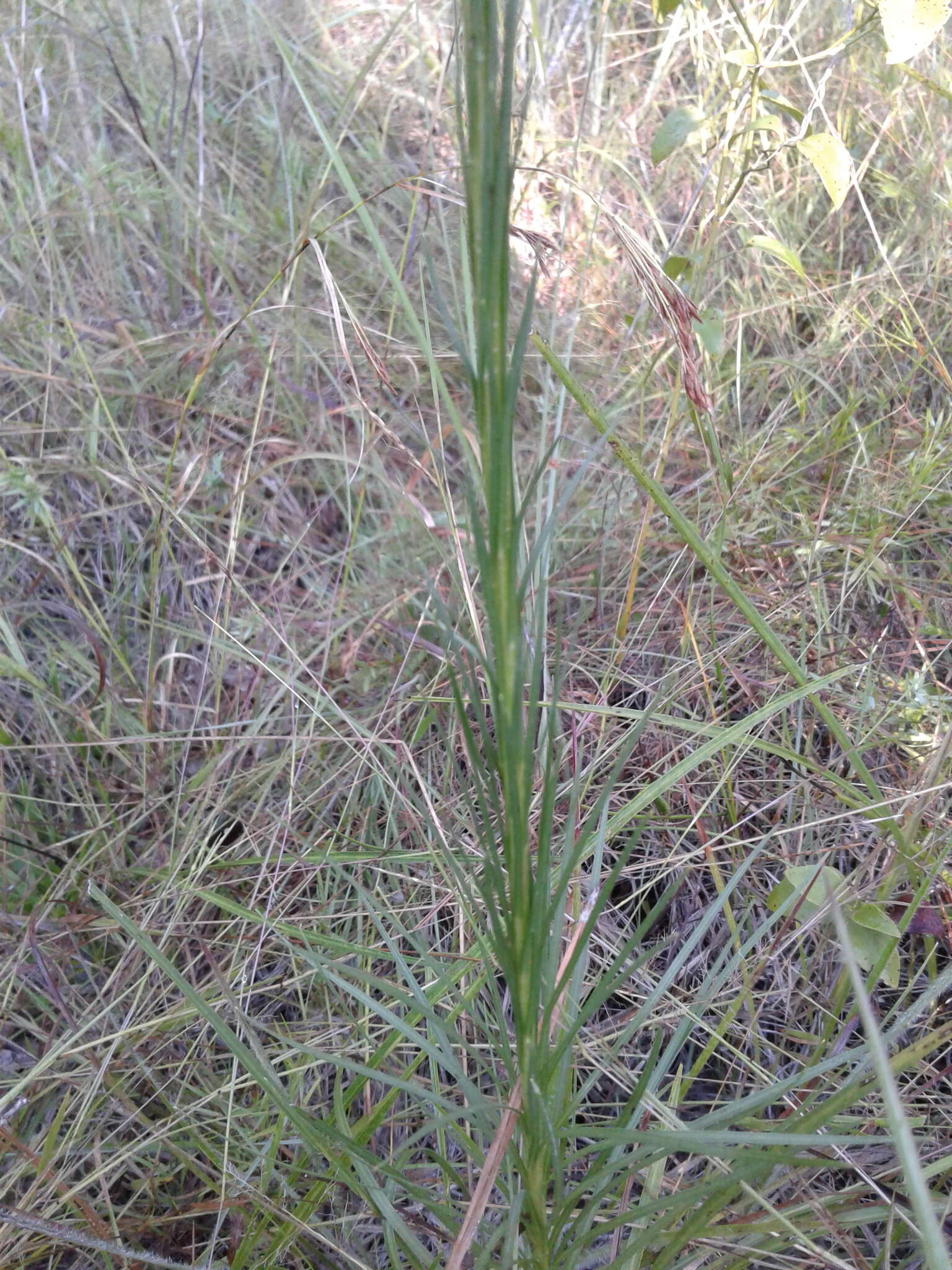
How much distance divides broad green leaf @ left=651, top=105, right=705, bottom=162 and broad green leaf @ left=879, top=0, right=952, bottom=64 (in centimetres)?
25

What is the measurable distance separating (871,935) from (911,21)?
1.15 metres

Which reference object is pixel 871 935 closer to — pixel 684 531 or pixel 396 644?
pixel 684 531

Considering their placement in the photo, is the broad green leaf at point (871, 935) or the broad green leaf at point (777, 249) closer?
the broad green leaf at point (871, 935)

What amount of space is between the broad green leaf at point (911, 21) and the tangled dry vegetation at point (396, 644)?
152 millimetres

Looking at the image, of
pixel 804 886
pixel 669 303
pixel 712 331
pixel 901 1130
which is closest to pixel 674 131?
pixel 712 331

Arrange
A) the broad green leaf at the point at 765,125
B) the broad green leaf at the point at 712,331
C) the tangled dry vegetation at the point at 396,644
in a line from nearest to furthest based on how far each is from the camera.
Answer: the tangled dry vegetation at the point at 396,644 → the broad green leaf at the point at 765,125 → the broad green leaf at the point at 712,331

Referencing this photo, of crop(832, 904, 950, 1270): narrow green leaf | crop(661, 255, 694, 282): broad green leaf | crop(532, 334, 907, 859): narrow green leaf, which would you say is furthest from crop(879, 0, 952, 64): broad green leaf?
crop(832, 904, 950, 1270): narrow green leaf

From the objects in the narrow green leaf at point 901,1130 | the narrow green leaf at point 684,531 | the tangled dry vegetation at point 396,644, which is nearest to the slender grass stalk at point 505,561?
the tangled dry vegetation at point 396,644

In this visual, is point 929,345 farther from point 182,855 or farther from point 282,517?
point 182,855

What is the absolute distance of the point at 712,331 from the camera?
1286 mm

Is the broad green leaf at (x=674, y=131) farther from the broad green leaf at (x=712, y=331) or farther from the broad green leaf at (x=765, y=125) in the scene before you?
the broad green leaf at (x=712, y=331)

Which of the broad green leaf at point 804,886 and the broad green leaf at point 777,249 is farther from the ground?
the broad green leaf at point 777,249

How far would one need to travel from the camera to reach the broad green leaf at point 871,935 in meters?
0.97

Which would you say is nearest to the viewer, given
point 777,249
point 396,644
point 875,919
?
point 875,919
